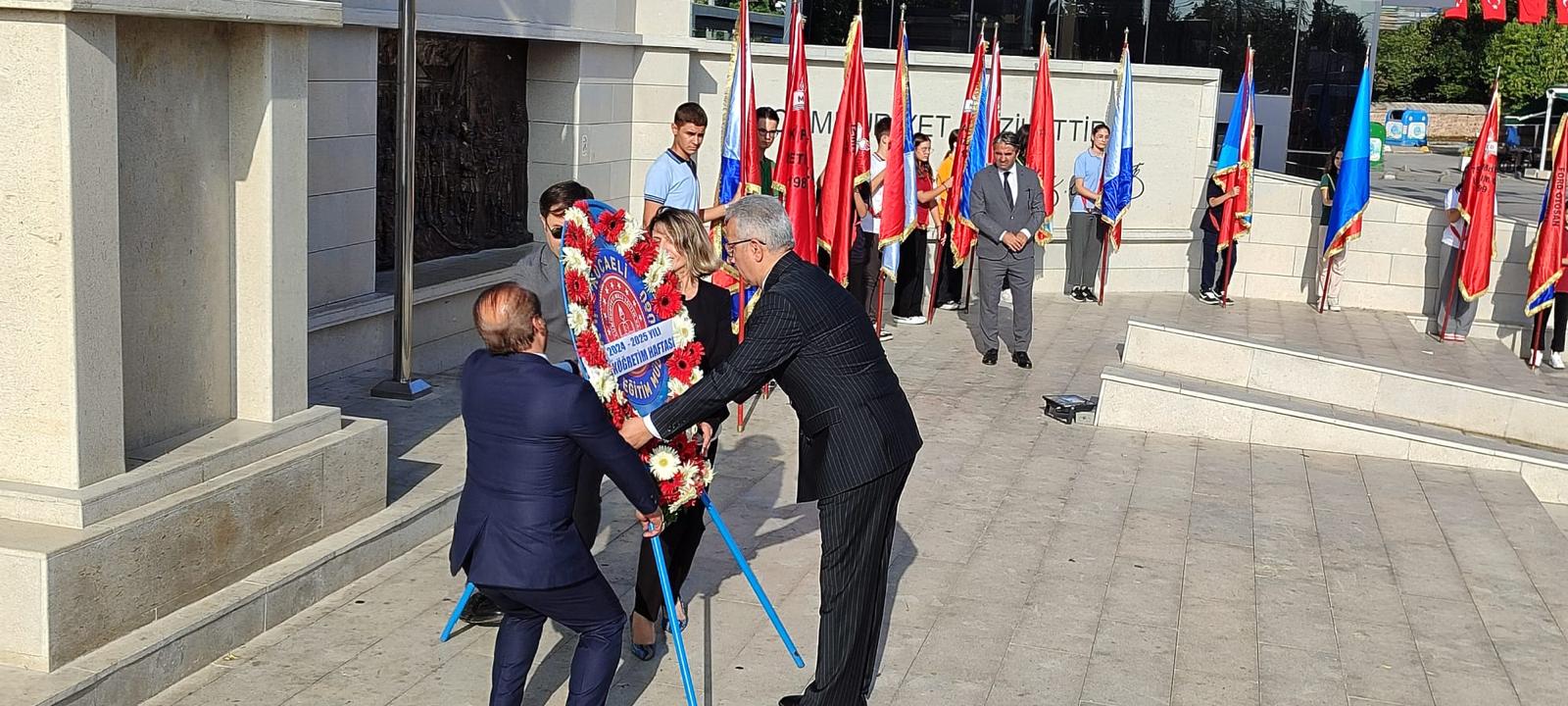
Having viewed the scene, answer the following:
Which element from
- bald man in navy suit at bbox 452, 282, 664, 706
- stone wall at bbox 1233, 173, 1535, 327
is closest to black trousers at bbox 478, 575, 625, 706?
bald man in navy suit at bbox 452, 282, 664, 706

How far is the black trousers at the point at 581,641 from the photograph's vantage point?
15.2ft

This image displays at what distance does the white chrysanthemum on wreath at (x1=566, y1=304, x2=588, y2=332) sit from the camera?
220 inches

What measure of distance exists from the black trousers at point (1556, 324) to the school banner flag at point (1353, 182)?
2.28 metres

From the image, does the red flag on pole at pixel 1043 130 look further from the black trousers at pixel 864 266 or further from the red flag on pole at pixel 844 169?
the red flag on pole at pixel 844 169

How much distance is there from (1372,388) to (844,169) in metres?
4.68

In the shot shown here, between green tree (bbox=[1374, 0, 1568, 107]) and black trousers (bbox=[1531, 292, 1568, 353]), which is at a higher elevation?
green tree (bbox=[1374, 0, 1568, 107])

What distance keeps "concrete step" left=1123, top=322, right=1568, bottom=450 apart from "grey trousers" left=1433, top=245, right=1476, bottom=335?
16.2 feet

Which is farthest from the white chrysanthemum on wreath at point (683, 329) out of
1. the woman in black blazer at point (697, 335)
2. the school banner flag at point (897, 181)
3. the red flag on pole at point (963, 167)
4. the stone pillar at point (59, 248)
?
the red flag on pole at point (963, 167)

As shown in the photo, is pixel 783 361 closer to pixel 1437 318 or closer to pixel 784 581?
pixel 784 581

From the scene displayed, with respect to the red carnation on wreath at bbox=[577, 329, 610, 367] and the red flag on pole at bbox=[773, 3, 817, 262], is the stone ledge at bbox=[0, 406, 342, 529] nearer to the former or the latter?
the red carnation on wreath at bbox=[577, 329, 610, 367]

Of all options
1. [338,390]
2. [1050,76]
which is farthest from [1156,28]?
[338,390]

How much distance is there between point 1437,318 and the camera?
52.9 feet

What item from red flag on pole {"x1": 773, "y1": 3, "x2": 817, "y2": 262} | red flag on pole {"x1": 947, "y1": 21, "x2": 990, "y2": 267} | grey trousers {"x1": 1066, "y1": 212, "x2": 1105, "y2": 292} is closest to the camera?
red flag on pole {"x1": 773, "y1": 3, "x2": 817, "y2": 262}

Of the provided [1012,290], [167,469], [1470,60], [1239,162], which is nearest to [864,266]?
[1012,290]
